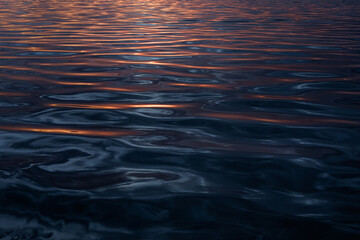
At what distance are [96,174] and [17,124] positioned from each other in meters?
1.03

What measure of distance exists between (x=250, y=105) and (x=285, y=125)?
0.55m

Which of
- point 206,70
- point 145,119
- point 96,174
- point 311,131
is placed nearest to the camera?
point 96,174

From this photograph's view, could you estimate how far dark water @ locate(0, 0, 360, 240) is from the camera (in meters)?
1.58

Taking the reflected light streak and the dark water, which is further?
the reflected light streak

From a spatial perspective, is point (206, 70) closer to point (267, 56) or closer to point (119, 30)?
point (267, 56)

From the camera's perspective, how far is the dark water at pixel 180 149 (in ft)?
Result: 5.19

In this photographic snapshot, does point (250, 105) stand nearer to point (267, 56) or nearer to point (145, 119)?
point (145, 119)

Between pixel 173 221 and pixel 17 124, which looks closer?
pixel 173 221

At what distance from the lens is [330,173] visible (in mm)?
2029

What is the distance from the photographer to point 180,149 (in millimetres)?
2328

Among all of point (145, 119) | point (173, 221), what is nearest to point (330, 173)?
point (173, 221)

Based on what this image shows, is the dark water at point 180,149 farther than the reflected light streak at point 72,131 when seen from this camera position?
No

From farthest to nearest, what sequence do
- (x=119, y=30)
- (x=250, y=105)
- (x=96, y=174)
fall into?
1. (x=119, y=30)
2. (x=250, y=105)
3. (x=96, y=174)

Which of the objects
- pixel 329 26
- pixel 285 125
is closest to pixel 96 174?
pixel 285 125
